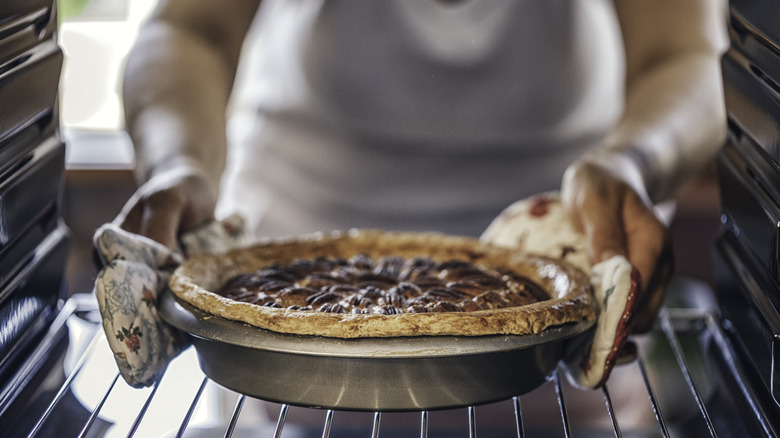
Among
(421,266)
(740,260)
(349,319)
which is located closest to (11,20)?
(349,319)

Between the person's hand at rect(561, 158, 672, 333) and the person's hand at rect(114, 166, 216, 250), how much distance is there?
601mm

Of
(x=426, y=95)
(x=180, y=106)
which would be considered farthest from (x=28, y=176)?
(x=426, y=95)

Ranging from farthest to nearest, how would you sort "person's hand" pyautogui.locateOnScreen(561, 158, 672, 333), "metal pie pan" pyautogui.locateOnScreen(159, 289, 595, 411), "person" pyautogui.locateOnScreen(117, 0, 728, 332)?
"person" pyautogui.locateOnScreen(117, 0, 728, 332) → "person's hand" pyautogui.locateOnScreen(561, 158, 672, 333) → "metal pie pan" pyautogui.locateOnScreen(159, 289, 595, 411)

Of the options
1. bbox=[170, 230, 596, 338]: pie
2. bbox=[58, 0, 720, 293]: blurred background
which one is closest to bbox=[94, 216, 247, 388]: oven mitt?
bbox=[170, 230, 596, 338]: pie

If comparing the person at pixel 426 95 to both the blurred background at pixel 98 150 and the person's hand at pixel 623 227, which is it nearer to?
the person's hand at pixel 623 227

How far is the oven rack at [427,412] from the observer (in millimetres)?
898

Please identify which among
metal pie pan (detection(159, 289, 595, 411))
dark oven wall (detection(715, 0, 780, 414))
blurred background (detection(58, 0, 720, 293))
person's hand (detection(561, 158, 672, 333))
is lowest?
blurred background (detection(58, 0, 720, 293))

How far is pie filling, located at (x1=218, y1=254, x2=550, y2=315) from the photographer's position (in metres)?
0.97

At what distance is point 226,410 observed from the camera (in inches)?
42.7

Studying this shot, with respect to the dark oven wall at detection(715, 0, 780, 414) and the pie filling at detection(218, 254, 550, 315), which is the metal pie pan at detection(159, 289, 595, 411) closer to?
the pie filling at detection(218, 254, 550, 315)

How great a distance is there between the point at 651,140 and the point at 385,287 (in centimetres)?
69

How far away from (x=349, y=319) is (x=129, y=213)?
473mm

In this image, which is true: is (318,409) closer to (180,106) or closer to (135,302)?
(135,302)

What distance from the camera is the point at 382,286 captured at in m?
1.08
